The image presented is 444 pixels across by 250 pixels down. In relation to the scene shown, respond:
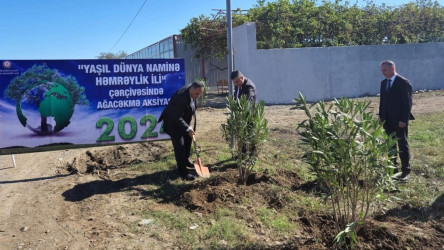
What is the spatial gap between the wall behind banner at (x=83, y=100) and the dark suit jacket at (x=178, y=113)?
119cm

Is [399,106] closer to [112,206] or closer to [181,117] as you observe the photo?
[181,117]

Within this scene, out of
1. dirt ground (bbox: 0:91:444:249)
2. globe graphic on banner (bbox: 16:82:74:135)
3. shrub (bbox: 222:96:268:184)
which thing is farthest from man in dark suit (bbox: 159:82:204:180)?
globe graphic on banner (bbox: 16:82:74:135)

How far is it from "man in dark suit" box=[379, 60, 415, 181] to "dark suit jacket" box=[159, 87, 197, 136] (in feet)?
9.64

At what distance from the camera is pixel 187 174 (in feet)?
18.9

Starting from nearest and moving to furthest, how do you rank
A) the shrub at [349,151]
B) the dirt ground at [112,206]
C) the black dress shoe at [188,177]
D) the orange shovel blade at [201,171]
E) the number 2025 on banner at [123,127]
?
1. the shrub at [349,151]
2. the dirt ground at [112,206]
3. the orange shovel blade at [201,171]
4. the black dress shoe at [188,177]
5. the number 2025 on banner at [123,127]

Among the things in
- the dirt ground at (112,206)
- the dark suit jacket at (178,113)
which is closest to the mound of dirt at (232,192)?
the dirt ground at (112,206)

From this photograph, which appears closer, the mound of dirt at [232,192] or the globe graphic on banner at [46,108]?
the mound of dirt at [232,192]

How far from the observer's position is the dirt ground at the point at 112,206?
3.66 m

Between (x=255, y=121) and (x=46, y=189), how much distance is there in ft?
10.9

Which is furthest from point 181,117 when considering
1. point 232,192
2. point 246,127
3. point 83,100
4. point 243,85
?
point 83,100

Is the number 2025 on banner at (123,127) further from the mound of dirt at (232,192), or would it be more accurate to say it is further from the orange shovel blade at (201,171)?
the mound of dirt at (232,192)

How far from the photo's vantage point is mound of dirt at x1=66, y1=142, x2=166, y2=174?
6.79m

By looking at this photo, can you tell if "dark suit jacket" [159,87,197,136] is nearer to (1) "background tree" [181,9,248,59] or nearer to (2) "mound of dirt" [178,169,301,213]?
(2) "mound of dirt" [178,169,301,213]

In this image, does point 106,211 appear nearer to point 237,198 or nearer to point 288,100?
point 237,198
